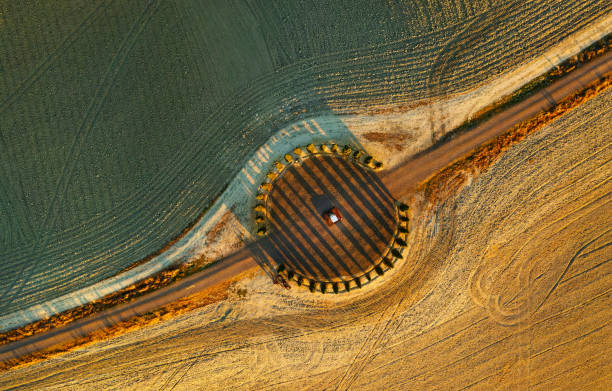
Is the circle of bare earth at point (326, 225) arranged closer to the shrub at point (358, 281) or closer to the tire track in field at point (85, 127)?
the shrub at point (358, 281)

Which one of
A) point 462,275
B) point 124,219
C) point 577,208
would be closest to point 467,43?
point 577,208

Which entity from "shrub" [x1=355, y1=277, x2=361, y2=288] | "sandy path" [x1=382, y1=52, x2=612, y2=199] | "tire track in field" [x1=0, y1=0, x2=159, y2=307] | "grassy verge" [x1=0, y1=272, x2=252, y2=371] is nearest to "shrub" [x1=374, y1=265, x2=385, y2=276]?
"shrub" [x1=355, y1=277, x2=361, y2=288]

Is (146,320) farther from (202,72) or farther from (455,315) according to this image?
(455,315)

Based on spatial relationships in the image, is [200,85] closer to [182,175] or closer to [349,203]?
[182,175]

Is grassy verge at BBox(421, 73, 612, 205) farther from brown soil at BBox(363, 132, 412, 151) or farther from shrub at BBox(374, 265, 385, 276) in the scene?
shrub at BBox(374, 265, 385, 276)

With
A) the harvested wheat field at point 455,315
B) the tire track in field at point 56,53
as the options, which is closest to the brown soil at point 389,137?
the harvested wheat field at point 455,315

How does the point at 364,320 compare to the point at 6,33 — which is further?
the point at 364,320

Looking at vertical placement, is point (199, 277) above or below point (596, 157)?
above
